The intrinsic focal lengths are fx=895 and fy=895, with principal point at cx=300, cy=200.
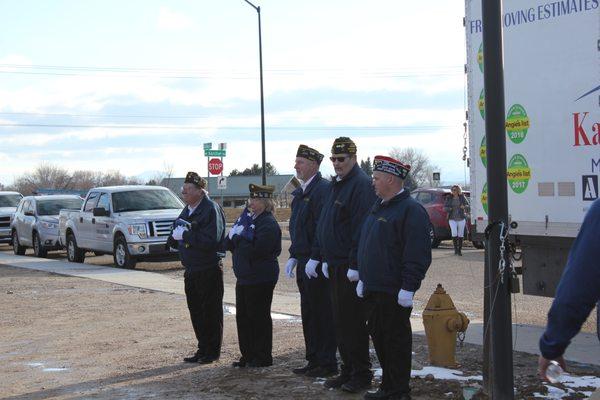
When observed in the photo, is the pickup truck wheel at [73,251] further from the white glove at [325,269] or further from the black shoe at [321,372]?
the white glove at [325,269]

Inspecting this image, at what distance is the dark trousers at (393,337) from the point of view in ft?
22.2

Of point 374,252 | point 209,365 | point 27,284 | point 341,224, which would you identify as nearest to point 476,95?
point 341,224

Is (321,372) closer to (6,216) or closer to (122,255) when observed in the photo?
(122,255)

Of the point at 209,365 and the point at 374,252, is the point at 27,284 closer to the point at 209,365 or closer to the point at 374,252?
the point at 209,365

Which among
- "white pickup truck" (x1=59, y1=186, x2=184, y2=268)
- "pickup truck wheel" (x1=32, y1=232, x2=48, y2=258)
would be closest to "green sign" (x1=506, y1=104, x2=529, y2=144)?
"white pickup truck" (x1=59, y1=186, x2=184, y2=268)

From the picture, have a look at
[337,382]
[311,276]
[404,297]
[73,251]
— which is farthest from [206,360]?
[73,251]

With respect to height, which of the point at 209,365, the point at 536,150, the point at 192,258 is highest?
the point at 536,150

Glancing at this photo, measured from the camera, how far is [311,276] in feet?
26.4

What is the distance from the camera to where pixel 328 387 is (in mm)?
7586

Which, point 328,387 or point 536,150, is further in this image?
point 536,150

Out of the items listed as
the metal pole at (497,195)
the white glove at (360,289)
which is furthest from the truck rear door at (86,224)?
the metal pole at (497,195)

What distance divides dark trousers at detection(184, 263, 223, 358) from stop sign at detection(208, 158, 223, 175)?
2817 centimetres

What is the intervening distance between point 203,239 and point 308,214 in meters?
1.30

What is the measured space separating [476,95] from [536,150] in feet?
3.26
